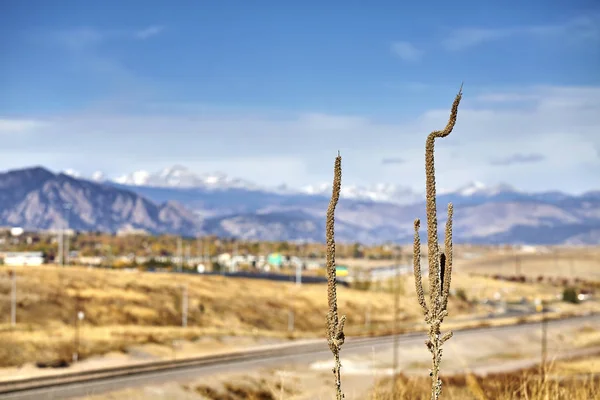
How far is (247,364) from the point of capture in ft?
176

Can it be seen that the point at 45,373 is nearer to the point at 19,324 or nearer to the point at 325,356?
the point at 325,356

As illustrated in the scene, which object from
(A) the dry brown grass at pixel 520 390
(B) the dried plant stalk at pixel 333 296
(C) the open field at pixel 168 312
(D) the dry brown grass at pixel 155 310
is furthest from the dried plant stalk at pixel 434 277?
(D) the dry brown grass at pixel 155 310

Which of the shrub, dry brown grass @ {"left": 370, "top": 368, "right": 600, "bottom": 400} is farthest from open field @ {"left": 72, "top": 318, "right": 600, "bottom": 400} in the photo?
the shrub

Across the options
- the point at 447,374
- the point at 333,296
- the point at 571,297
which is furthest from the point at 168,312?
the point at 333,296

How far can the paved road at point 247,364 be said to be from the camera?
38.4 meters

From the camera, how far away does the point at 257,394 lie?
137 ft

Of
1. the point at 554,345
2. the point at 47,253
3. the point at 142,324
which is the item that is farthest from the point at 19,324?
the point at 47,253

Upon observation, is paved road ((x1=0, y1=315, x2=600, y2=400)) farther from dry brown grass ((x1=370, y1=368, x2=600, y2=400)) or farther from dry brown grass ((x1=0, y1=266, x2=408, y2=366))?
dry brown grass ((x1=0, y1=266, x2=408, y2=366))

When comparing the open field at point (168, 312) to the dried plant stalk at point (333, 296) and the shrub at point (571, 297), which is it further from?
the dried plant stalk at point (333, 296)

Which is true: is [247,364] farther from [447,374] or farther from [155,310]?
[155,310]

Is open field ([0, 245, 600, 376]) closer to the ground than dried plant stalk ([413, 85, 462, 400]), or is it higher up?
closer to the ground

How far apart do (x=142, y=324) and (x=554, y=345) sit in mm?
40072

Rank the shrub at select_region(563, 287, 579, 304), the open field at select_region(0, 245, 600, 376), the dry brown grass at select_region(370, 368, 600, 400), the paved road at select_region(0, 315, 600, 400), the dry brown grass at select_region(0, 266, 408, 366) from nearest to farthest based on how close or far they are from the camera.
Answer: the dry brown grass at select_region(370, 368, 600, 400)
the paved road at select_region(0, 315, 600, 400)
the open field at select_region(0, 245, 600, 376)
the dry brown grass at select_region(0, 266, 408, 366)
the shrub at select_region(563, 287, 579, 304)

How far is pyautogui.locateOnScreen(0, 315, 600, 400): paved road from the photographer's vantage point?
126ft
